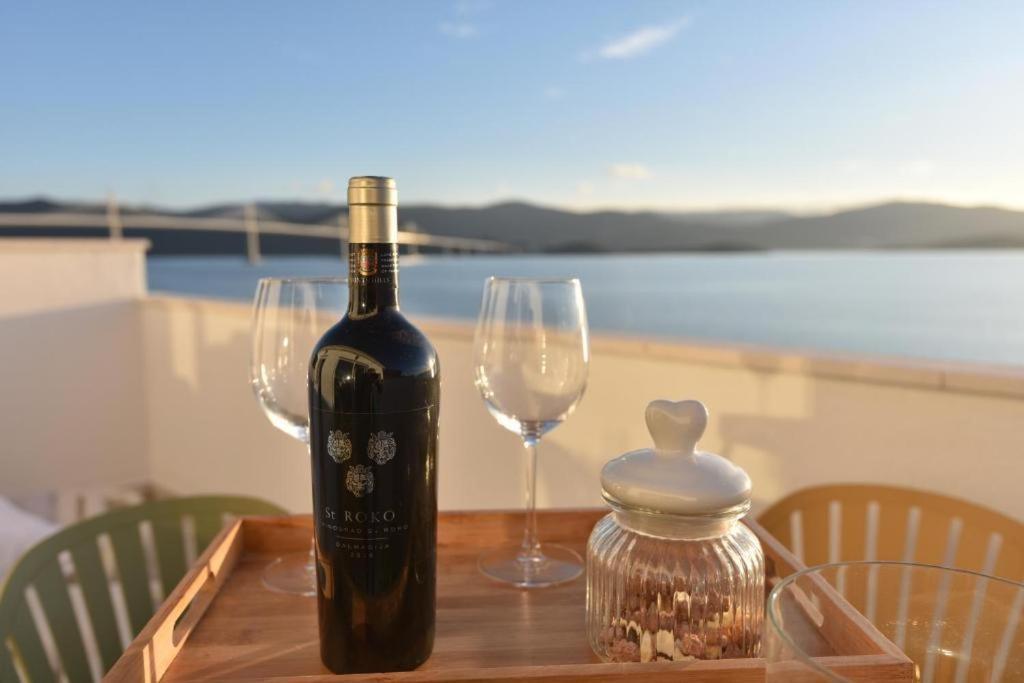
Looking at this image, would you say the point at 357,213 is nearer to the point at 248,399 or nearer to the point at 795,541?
the point at 795,541

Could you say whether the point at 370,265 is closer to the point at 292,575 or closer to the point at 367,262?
the point at 367,262

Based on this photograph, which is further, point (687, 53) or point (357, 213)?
→ point (687, 53)

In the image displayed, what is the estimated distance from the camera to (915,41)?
1285cm

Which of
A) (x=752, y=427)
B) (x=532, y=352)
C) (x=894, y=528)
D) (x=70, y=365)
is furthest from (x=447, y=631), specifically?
(x=70, y=365)

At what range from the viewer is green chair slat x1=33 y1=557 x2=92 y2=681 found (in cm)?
83

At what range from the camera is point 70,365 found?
10.6ft

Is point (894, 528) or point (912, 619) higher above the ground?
point (912, 619)

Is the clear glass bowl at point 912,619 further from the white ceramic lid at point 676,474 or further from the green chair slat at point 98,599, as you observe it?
the green chair slat at point 98,599

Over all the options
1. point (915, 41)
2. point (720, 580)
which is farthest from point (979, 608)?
point (915, 41)

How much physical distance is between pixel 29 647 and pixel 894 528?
1096 mm

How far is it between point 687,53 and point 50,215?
51.6ft

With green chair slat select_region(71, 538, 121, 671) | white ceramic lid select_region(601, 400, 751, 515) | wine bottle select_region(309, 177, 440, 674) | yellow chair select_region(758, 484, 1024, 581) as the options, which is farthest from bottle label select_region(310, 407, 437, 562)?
yellow chair select_region(758, 484, 1024, 581)

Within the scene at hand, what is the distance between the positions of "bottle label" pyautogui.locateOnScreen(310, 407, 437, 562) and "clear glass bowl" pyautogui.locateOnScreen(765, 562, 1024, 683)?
251mm

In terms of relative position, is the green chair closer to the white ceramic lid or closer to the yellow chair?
the white ceramic lid
